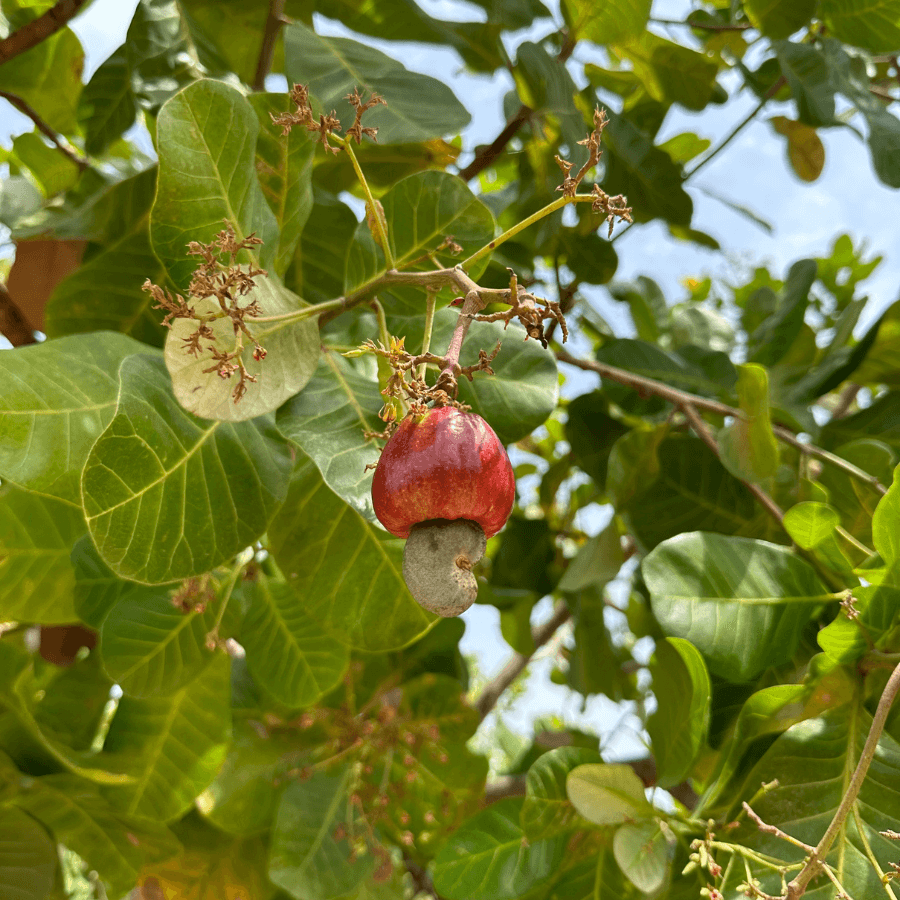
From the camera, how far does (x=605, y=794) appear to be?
1056mm

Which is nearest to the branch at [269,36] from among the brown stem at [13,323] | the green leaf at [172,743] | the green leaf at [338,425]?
the brown stem at [13,323]

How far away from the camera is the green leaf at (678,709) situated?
0.99 metres

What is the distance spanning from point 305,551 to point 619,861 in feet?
1.79

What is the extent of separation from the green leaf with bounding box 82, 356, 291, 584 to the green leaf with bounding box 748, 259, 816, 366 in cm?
115

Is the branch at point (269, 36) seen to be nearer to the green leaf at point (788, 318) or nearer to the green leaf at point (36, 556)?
the green leaf at point (36, 556)

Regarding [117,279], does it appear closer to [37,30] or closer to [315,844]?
[37,30]

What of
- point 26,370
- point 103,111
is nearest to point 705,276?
point 103,111

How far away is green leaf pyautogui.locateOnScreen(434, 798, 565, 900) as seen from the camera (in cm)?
108

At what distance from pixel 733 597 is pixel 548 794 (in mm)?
368

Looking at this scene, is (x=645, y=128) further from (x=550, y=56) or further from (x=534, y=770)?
(x=534, y=770)

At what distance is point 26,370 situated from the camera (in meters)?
0.93

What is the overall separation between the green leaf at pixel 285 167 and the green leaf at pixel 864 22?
1173 mm

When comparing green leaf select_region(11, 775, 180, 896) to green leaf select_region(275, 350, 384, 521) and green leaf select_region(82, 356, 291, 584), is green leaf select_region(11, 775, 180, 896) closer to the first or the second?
green leaf select_region(82, 356, 291, 584)

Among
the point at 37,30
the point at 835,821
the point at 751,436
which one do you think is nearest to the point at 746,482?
the point at 751,436
